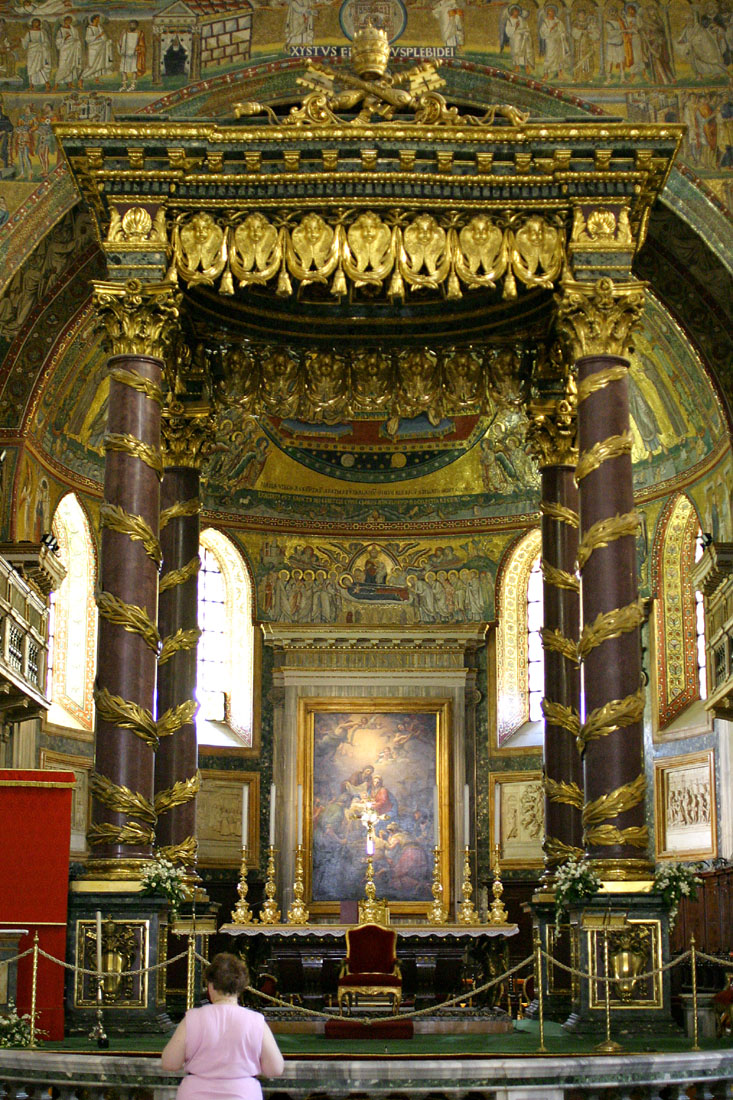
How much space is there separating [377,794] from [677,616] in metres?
5.94

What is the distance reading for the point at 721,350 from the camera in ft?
73.2

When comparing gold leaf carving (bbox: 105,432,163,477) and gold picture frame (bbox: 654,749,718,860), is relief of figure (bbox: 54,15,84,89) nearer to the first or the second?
gold leaf carving (bbox: 105,432,163,477)

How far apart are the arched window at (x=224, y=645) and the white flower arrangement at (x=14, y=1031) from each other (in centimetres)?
1444

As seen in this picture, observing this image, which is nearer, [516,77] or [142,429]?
[142,429]

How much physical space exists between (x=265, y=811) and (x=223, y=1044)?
65.2 ft

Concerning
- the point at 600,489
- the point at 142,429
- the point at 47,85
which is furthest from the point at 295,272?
the point at 47,85

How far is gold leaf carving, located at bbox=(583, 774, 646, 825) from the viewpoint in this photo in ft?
45.4

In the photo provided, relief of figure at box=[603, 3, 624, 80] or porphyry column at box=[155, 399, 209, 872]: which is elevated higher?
relief of figure at box=[603, 3, 624, 80]

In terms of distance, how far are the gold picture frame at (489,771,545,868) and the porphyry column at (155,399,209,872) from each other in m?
9.96

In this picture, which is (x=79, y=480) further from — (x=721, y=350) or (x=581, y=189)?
(x=581, y=189)

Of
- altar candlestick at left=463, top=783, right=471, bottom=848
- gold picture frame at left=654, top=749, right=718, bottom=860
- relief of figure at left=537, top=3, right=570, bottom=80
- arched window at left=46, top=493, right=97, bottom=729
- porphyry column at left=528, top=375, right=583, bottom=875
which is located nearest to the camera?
porphyry column at left=528, top=375, right=583, bottom=875

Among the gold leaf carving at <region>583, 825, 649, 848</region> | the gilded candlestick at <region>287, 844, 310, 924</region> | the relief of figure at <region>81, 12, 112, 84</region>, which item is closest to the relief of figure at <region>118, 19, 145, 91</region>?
the relief of figure at <region>81, 12, 112, 84</region>

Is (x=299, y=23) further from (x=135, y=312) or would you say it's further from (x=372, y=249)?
(x=135, y=312)

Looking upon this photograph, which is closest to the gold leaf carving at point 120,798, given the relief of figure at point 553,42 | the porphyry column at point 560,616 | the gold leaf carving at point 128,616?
the gold leaf carving at point 128,616
